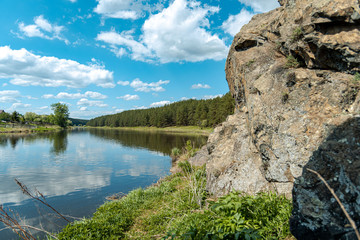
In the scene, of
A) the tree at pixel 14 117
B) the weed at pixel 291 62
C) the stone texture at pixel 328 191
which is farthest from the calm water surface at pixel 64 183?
the tree at pixel 14 117

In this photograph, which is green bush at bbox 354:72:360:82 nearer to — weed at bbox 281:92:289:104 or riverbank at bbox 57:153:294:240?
weed at bbox 281:92:289:104

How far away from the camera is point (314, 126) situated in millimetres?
5219

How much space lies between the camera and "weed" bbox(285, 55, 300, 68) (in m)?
6.79

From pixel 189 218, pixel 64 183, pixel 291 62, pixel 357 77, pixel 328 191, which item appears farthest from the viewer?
pixel 64 183

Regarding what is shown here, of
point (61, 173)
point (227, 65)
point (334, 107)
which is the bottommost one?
point (61, 173)

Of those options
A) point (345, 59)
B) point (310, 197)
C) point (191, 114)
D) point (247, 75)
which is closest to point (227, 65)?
point (247, 75)

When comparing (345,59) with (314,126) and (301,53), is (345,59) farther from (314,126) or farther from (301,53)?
(314,126)

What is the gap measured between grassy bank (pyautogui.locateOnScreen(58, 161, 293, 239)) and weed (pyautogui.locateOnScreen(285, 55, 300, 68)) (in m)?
4.32

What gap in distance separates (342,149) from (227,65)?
28.0ft

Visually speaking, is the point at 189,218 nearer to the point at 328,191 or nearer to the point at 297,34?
the point at 328,191

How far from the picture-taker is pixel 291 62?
22.9ft

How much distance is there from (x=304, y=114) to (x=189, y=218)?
446cm

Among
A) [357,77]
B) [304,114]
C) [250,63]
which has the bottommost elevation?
[304,114]

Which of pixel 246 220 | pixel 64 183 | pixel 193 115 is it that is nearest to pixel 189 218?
pixel 246 220
